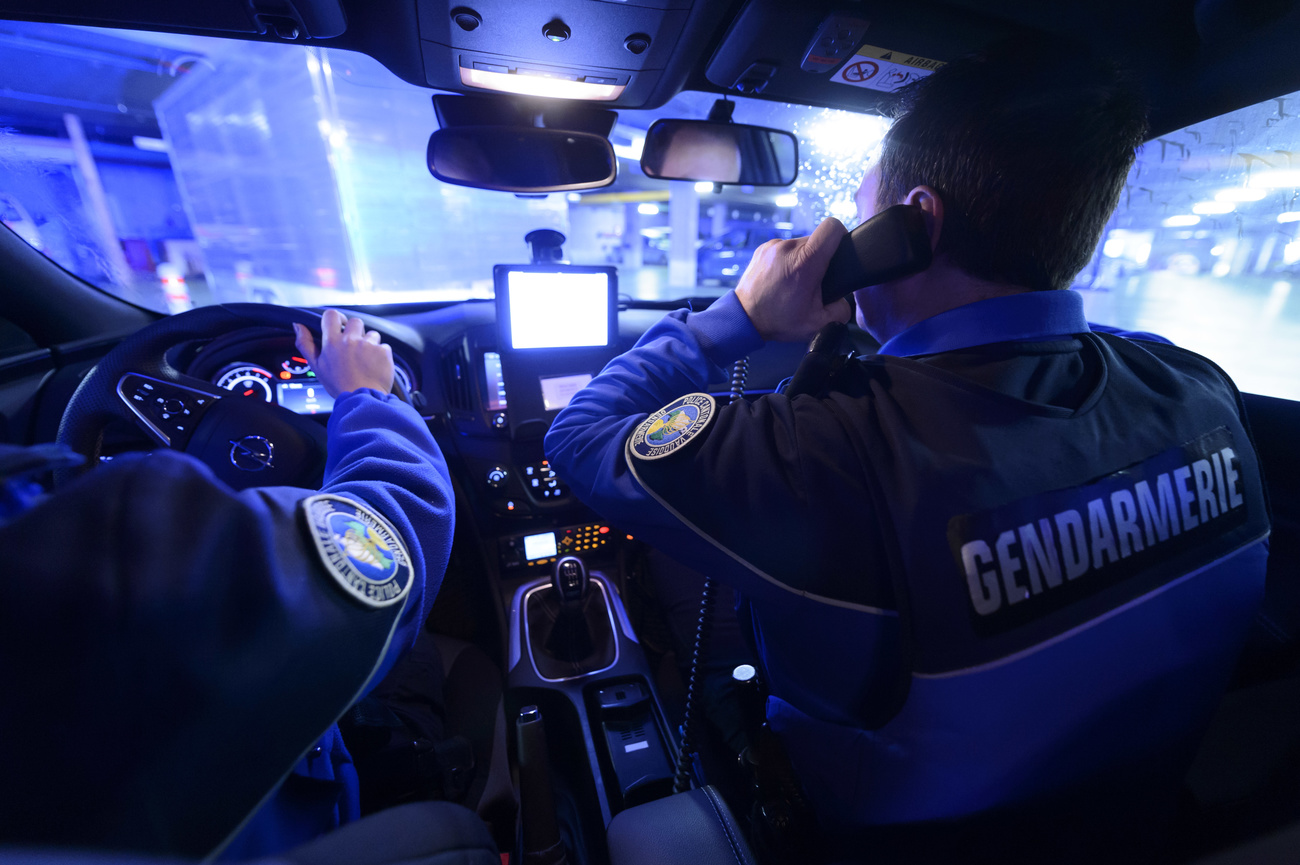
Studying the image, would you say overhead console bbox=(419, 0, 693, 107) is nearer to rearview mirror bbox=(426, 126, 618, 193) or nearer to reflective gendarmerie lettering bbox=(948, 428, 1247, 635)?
rearview mirror bbox=(426, 126, 618, 193)

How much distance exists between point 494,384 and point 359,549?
73.1 inches

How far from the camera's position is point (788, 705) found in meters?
1.05

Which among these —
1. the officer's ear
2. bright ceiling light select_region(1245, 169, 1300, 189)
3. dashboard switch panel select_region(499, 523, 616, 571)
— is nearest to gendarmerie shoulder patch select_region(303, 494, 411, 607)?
the officer's ear

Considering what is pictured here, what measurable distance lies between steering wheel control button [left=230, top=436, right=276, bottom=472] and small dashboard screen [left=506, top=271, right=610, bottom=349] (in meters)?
0.98

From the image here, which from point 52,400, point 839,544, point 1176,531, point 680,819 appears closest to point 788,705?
point 680,819

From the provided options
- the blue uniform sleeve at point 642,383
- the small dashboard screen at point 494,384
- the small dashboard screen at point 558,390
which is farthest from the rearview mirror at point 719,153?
the blue uniform sleeve at point 642,383

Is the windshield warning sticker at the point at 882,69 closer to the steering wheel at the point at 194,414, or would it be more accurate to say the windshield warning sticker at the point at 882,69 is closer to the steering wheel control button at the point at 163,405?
the steering wheel at the point at 194,414

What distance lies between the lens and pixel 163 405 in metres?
1.43

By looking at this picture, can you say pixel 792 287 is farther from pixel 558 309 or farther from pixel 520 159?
pixel 520 159

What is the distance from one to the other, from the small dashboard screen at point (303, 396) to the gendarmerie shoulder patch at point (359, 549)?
61.4 inches

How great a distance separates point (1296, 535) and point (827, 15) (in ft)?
7.19

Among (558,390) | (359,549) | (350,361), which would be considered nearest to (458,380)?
(558,390)

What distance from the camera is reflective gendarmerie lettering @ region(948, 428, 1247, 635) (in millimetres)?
670

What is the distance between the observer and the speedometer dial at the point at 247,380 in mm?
1768
